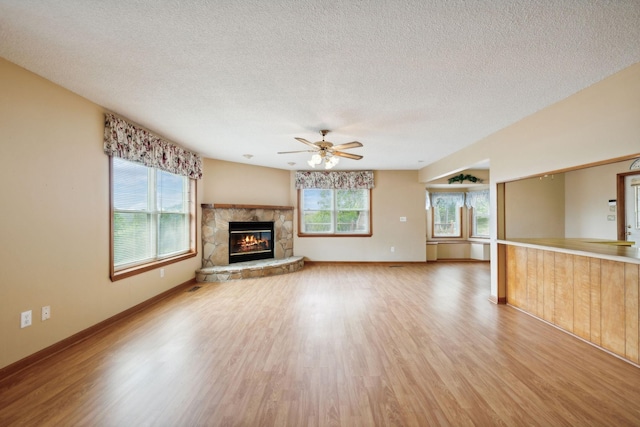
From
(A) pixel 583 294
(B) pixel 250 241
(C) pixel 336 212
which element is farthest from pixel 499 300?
(B) pixel 250 241

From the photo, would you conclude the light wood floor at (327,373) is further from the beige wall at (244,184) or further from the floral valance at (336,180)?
the floral valance at (336,180)

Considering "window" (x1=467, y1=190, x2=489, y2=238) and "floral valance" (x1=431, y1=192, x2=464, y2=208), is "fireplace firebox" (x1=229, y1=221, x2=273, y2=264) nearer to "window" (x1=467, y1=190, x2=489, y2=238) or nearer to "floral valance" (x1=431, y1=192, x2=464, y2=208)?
"floral valance" (x1=431, y1=192, x2=464, y2=208)

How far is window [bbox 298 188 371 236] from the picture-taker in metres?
6.64

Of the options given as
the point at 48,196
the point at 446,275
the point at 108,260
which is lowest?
the point at 446,275

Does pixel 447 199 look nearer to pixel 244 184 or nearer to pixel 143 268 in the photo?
pixel 244 184

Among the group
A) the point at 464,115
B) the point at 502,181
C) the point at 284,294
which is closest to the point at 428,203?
the point at 502,181

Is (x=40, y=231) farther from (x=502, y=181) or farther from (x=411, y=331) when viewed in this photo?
(x=502, y=181)

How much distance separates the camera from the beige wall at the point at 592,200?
3.01 m

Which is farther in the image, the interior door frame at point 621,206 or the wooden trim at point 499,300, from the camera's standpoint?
the wooden trim at point 499,300

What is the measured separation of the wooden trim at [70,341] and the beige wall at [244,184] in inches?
92.6

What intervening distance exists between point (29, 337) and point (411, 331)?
11.6 feet

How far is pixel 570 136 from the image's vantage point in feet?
8.46

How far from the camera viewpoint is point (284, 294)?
13.3 ft

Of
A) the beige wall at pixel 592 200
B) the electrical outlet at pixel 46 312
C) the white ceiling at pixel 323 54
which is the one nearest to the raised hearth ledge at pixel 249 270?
the electrical outlet at pixel 46 312
